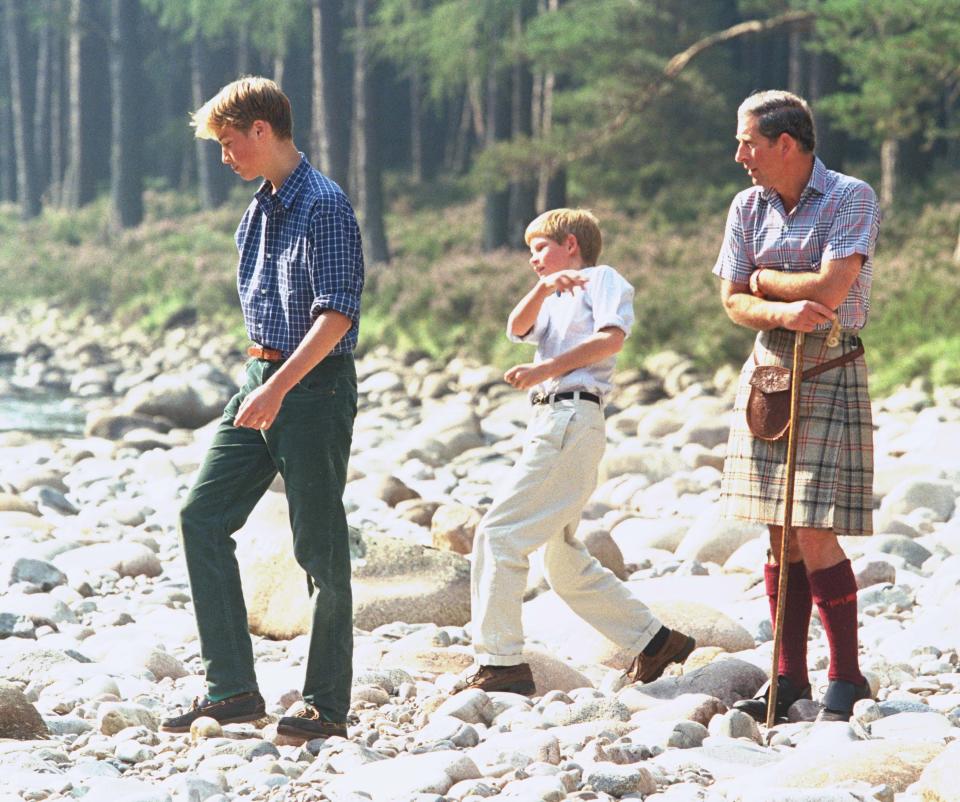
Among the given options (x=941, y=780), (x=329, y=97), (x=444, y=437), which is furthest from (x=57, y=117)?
(x=941, y=780)

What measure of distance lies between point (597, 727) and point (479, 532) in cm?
88

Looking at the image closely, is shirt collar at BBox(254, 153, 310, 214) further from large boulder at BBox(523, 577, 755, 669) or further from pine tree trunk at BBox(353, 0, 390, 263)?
pine tree trunk at BBox(353, 0, 390, 263)

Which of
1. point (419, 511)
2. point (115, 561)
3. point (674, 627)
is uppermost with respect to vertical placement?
point (674, 627)

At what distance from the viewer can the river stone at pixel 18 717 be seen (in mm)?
4230

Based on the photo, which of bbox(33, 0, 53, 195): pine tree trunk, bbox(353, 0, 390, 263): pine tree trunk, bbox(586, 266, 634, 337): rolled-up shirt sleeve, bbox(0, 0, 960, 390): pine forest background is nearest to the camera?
bbox(586, 266, 634, 337): rolled-up shirt sleeve

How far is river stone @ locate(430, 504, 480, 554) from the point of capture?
7.29m

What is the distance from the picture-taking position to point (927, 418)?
434 inches

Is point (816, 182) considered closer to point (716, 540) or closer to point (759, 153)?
point (759, 153)

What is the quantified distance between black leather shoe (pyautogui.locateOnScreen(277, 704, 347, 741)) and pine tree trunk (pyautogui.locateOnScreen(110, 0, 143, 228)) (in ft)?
103

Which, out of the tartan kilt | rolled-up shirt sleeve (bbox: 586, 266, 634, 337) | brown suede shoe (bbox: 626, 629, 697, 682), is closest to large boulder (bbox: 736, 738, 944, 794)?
the tartan kilt

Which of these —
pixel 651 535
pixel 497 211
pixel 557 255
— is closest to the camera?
pixel 557 255

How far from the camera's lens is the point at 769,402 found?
14.0 ft

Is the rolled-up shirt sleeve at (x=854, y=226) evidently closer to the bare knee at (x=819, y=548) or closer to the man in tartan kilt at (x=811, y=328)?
the man in tartan kilt at (x=811, y=328)

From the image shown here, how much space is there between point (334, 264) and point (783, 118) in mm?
1274
